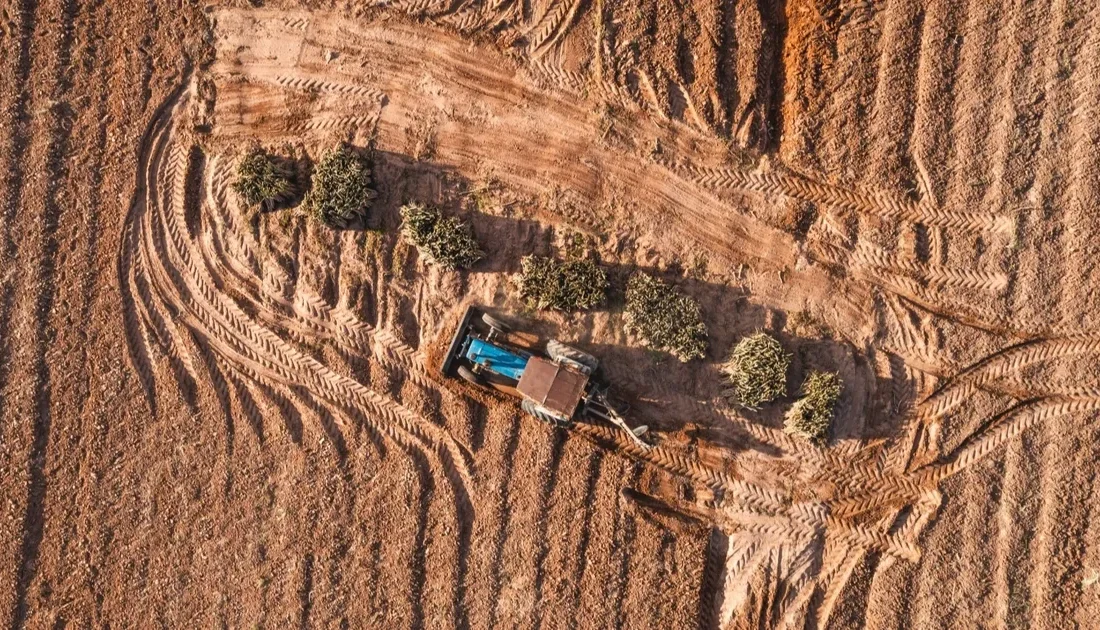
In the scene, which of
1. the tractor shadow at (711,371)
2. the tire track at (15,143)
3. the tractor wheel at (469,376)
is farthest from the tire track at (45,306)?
the tractor shadow at (711,371)

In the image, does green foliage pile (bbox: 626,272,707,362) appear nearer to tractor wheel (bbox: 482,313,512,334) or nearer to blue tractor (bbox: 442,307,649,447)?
blue tractor (bbox: 442,307,649,447)

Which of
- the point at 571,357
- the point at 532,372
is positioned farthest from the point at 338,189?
the point at 571,357

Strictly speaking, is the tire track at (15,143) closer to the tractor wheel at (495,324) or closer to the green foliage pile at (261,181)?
the green foliage pile at (261,181)

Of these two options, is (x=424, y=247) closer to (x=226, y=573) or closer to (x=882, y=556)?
(x=226, y=573)

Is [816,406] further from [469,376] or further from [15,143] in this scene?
[15,143]

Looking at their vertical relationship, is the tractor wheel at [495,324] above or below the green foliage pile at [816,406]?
above

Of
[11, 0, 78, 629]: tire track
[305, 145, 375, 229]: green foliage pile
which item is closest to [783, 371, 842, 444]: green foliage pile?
[305, 145, 375, 229]: green foliage pile
